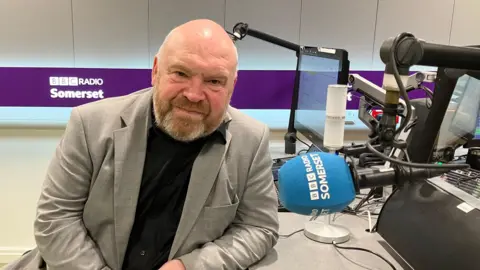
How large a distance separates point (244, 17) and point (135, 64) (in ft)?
2.48

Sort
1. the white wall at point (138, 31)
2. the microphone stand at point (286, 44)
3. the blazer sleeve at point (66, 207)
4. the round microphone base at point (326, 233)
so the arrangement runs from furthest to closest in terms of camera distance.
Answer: the white wall at point (138, 31), the microphone stand at point (286, 44), the round microphone base at point (326, 233), the blazer sleeve at point (66, 207)

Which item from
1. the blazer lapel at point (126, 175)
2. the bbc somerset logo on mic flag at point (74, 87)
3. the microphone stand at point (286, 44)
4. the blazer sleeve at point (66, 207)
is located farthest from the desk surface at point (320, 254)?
the bbc somerset logo on mic flag at point (74, 87)

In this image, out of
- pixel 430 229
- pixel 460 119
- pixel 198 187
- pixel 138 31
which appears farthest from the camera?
pixel 138 31

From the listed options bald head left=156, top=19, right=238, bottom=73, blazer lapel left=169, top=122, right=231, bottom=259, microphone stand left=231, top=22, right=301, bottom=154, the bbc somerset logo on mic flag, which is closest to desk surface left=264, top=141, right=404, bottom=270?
blazer lapel left=169, top=122, right=231, bottom=259

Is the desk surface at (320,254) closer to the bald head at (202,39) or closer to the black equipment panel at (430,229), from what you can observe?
the black equipment panel at (430,229)

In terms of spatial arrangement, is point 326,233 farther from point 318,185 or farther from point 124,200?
point 124,200

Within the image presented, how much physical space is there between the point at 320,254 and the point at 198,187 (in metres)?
0.42

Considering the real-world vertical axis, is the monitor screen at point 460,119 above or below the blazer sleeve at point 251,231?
above

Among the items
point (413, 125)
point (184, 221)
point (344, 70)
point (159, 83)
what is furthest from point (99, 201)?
point (413, 125)

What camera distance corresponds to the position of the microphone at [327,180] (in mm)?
836

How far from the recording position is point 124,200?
1.16m

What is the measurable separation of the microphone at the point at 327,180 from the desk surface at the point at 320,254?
29cm

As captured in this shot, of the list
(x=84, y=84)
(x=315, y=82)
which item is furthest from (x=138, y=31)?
(x=315, y=82)

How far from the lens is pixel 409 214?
1181 millimetres
